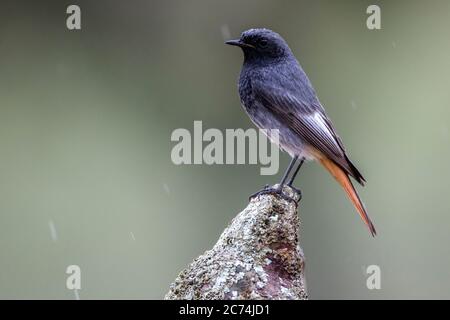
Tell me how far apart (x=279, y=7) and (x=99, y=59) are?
9.32 feet

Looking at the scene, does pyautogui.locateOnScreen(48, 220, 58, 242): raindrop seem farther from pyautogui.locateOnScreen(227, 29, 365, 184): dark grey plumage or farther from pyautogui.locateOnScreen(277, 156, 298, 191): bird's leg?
pyautogui.locateOnScreen(277, 156, 298, 191): bird's leg

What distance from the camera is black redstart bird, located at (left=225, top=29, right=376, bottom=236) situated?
601 centimetres

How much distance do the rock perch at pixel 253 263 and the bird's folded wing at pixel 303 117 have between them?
1792 millimetres

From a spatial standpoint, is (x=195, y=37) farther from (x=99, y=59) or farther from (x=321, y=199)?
(x=321, y=199)

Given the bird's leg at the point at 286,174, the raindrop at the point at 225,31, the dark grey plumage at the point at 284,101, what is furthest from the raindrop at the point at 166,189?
the bird's leg at the point at 286,174

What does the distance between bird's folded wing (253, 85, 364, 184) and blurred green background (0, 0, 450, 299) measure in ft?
12.4

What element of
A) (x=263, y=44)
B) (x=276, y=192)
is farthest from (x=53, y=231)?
(x=276, y=192)

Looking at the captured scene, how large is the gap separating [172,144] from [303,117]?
4.99 metres

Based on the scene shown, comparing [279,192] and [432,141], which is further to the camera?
[432,141]

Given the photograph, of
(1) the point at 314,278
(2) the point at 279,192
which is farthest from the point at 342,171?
(1) the point at 314,278

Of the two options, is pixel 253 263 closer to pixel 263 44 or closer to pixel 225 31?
pixel 263 44

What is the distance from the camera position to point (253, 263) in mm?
3779

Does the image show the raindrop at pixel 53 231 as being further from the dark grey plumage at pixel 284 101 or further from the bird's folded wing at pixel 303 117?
the bird's folded wing at pixel 303 117

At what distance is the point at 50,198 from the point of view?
10.5 m
